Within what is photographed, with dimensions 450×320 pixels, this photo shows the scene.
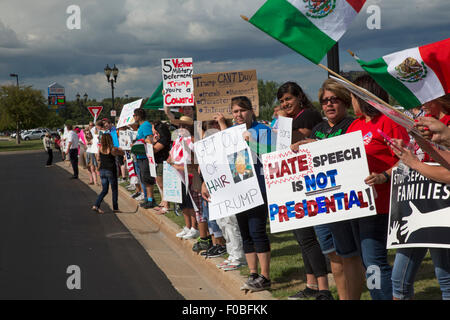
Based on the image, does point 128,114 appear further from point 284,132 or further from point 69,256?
point 284,132

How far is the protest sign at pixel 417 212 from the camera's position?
3502mm

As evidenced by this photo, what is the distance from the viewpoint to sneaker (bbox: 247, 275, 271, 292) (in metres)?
5.39

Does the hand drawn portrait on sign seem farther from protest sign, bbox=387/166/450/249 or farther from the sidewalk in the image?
protest sign, bbox=387/166/450/249

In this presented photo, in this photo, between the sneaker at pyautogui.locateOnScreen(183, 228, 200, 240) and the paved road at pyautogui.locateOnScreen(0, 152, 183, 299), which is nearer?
the paved road at pyautogui.locateOnScreen(0, 152, 183, 299)

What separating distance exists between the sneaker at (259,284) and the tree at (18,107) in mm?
72440

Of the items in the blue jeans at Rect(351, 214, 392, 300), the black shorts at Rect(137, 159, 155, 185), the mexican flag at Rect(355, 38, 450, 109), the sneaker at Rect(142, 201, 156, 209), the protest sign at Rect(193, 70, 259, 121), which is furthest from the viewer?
the sneaker at Rect(142, 201, 156, 209)

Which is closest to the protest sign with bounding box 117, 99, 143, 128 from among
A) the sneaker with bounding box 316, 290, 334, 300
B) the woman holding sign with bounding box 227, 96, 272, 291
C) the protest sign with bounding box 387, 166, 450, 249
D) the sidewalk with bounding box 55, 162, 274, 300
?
the sidewalk with bounding box 55, 162, 274, 300

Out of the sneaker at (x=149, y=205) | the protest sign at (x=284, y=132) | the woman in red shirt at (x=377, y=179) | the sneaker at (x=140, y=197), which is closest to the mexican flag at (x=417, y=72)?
the woman in red shirt at (x=377, y=179)

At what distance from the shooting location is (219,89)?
284 inches

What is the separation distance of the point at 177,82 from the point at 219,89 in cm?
245

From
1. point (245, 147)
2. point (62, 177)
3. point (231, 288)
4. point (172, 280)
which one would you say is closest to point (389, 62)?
point (245, 147)

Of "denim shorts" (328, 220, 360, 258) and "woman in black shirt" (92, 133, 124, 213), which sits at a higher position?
"woman in black shirt" (92, 133, 124, 213)

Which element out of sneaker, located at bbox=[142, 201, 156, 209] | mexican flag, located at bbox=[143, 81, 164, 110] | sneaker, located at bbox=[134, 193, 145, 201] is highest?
mexican flag, located at bbox=[143, 81, 164, 110]

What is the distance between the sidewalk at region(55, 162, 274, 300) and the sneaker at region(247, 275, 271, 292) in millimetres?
76
